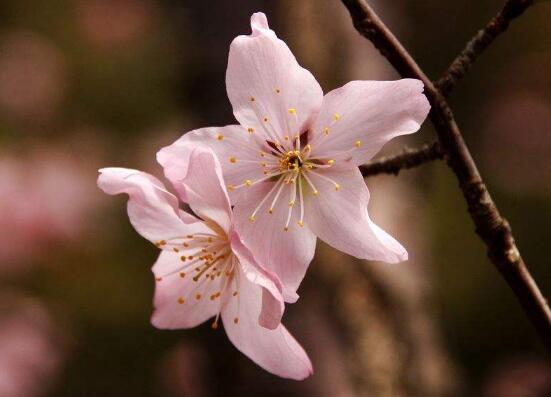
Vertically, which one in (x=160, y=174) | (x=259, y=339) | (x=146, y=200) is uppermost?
(x=160, y=174)

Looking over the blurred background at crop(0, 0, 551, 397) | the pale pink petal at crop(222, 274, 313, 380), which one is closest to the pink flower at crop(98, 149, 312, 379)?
the pale pink petal at crop(222, 274, 313, 380)

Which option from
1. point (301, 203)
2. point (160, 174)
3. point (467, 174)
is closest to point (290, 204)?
point (301, 203)

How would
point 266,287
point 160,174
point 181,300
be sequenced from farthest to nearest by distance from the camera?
point 160,174, point 181,300, point 266,287

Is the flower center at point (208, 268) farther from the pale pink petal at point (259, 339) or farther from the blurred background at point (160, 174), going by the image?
the blurred background at point (160, 174)

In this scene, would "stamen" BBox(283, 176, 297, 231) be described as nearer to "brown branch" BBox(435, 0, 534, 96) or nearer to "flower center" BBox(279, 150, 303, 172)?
"flower center" BBox(279, 150, 303, 172)

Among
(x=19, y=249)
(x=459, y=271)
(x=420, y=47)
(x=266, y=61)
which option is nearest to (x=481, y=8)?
(x=420, y=47)

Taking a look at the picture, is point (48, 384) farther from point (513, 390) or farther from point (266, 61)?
point (266, 61)

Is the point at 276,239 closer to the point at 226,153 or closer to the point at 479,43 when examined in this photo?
the point at 226,153
